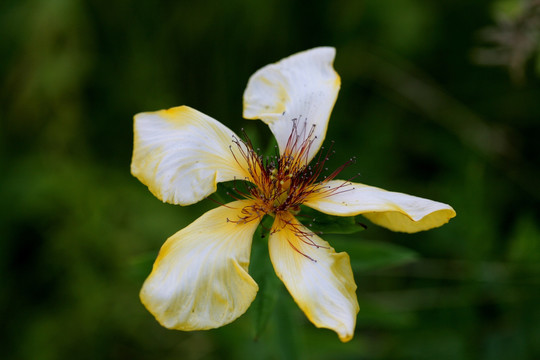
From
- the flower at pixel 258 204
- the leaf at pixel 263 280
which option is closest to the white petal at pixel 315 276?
the flower at pixel 258 204

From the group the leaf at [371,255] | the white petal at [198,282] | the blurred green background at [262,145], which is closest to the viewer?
the white petal at [198,282]

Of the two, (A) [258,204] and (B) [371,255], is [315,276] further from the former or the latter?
(B) [371,255]

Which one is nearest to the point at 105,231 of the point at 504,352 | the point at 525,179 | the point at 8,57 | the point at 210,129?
the point at 8,57

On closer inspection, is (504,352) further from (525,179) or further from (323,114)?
(323,114)

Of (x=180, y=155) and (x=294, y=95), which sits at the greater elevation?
(x=294, y=95)

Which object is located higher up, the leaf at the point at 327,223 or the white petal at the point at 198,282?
the leaf at the point at 327,223

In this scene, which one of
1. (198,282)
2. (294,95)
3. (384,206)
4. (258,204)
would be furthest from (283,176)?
(198,282)

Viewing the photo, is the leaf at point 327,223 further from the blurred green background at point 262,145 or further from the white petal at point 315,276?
the blurred green background at point 262,145

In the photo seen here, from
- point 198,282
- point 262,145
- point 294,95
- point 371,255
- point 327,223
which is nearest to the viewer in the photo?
point 198,282
